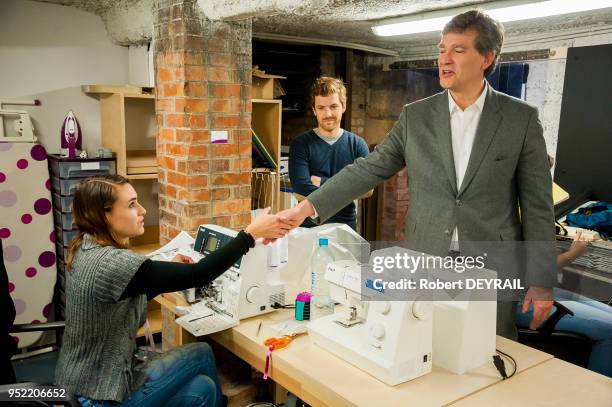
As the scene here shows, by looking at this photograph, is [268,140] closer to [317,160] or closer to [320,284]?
[317,160]

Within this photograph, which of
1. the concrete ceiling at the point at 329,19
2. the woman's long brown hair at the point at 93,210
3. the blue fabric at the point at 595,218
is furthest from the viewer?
the blue fabric at the point at 595,218

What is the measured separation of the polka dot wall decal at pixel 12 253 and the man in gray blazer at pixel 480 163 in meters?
2.81

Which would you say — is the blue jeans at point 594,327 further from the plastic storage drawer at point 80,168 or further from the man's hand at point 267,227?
the plastic storage drawer at point 80,168

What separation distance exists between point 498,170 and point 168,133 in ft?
5.91

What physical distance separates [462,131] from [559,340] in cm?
131

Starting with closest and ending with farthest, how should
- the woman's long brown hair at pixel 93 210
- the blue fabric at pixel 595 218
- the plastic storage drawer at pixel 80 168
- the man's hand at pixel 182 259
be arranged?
the woman's long brown hair at pixel 93 210, the man's hand at pixel 182 259, the plastic storage drawer at pixel 80 168, the blue fabric at pixel 595 218

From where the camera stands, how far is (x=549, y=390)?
60.1 inches

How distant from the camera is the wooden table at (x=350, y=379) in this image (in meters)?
1.48

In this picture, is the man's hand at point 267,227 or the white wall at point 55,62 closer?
the man's hand at point 267,227

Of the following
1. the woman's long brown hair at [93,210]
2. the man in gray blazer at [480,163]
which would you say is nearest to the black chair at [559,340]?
the man in gray blazer at [480,163]

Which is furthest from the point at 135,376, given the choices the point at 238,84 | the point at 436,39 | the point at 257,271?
the point at 436,39

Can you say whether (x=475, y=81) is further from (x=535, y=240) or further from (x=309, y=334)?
(x=309, y=334)

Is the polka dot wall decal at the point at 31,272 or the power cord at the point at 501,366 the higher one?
the power cord at the point at 501,366

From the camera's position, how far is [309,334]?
1813 mm
